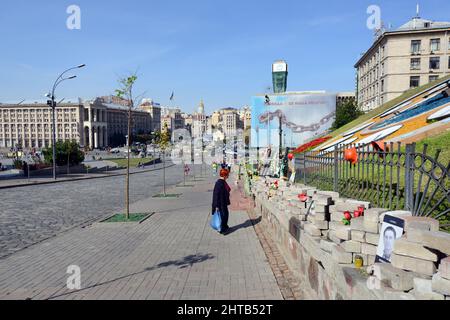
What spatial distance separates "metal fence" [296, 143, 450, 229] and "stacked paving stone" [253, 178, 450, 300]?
0.55 meters

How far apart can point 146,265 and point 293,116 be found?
65.6 meters

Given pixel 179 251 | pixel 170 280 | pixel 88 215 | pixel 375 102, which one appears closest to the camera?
pixel 170 280

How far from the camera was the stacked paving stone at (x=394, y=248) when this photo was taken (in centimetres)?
289

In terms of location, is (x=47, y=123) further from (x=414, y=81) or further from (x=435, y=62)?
(x=435, y=62)

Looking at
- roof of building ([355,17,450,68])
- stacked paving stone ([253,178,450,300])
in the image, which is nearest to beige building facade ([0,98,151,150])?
roof of building ([355,17,450,68])

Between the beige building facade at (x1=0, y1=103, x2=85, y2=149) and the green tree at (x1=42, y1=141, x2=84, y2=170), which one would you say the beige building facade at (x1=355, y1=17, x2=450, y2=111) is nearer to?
the green tree at (x1=42, y1=141, x2=84, y2=170)

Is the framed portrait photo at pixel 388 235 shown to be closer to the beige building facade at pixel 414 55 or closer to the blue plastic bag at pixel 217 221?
the blue plastic bag at pixel 217 221

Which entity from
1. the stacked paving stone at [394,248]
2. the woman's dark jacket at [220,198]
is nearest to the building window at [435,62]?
the woman's dark jacket at [220,198]

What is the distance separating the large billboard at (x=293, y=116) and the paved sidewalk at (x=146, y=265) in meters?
58.2

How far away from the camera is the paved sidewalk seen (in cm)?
544

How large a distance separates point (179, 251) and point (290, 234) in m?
2.72

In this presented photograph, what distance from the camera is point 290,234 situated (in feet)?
21.6
